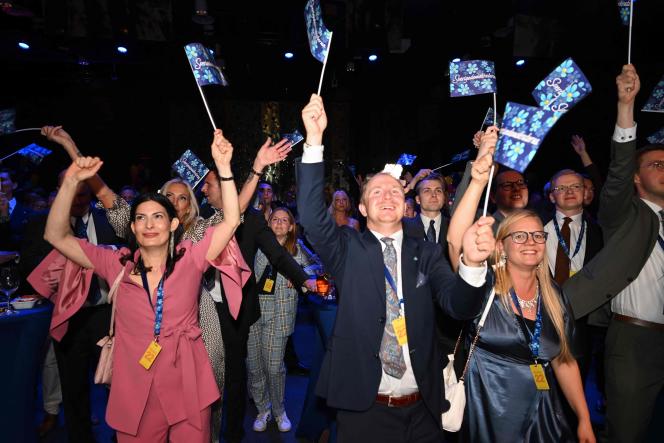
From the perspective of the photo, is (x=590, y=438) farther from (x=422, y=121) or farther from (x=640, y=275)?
(x=422, y=121)

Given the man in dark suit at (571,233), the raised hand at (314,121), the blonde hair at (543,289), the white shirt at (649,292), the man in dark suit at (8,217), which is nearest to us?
the raised hand at (314,121)

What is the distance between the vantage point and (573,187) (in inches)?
151

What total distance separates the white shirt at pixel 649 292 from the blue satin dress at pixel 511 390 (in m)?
0.97

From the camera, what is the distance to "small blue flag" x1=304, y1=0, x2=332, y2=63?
237 cm

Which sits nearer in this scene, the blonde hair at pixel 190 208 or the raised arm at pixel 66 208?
the raised arm at pixel 66 208

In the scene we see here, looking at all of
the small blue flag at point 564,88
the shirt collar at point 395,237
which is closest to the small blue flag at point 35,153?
the shirt collar at point 395,237

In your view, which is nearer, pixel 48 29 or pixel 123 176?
pixel 48 29

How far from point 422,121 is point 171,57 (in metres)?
7.68

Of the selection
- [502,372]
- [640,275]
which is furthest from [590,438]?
[640,275]

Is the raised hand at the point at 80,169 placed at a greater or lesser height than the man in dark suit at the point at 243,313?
greater

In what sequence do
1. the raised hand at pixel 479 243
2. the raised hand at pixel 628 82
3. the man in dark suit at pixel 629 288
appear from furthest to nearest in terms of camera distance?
the man in dark suit at pixel 629 288
the raised hand at pixel 628 82
the raised hand at pixel 479 243

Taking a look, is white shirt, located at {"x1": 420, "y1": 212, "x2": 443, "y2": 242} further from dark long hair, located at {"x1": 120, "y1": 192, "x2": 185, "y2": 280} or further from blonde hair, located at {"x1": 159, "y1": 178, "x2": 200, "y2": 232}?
dark long hair, located at {"x1": 120, "y1": 192, "x2": 185, "y2": 280}

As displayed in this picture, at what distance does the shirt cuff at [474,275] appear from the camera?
5.90 feet

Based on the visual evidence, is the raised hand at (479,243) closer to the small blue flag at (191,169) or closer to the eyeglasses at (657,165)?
the eyeglasses at (657,165)
